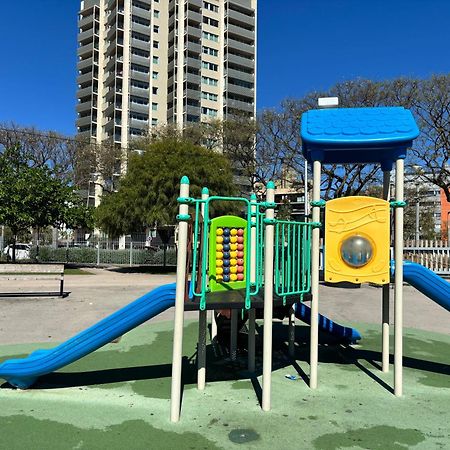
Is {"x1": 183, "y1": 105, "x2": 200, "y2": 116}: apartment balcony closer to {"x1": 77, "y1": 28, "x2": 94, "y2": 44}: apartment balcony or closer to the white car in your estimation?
{"x1": 77, "y1": 28, "x2": 94, "y2": 44}: apartment balcony

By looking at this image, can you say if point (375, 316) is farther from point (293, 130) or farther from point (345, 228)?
point (293, 130)

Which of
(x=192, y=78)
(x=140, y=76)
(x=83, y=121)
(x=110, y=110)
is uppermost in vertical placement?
(x=192, y=78)

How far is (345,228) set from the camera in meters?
4.99

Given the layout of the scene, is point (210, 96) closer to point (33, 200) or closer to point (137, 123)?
point (137, 123)

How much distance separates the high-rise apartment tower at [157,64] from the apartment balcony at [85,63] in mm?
159

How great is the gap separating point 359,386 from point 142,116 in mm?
67283

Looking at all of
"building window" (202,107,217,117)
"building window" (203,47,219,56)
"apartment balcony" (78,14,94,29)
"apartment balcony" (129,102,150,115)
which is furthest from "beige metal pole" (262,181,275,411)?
"apartment balcony" (78,14,94,29)

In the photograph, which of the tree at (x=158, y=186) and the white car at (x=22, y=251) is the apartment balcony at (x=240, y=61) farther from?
the tree at (x=158, y=186)

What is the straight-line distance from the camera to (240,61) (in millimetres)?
74562

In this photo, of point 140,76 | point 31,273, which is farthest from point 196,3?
point 31,273

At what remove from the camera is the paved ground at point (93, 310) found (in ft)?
26.4

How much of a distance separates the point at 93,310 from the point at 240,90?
68.5 m

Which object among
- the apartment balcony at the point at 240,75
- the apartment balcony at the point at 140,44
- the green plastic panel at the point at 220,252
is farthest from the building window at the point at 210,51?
the green plastic panel at the point at 220,252

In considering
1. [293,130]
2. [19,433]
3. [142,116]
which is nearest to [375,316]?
[19,433]
